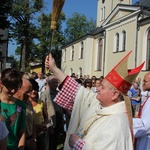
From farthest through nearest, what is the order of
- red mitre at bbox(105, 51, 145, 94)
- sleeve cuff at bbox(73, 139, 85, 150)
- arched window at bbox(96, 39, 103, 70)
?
arched window at bbox(96, 39, 103, 70)
red mitre at bbox(105, 51, 145, 94)
sleeve cuff at bbox(73, 139, 85, 150)

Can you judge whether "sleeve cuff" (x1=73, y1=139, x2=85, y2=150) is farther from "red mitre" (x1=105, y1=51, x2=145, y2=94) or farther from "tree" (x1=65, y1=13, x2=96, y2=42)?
"tree" (x1=65, y1=13, x2=96, y2=42)

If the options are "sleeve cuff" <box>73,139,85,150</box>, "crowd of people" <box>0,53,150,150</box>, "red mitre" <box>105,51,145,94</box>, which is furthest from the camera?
"red mitre" <box>105,51,145,94</box>

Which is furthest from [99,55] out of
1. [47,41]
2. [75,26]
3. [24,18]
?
[75,26]

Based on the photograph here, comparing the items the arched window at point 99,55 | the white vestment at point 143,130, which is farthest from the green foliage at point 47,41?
the white vestment at point 143,130

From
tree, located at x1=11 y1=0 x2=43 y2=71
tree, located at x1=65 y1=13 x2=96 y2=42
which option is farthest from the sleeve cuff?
tree, located at x1=65 y1=13 x2=96 y2=42

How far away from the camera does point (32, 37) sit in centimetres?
3666

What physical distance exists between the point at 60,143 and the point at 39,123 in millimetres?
2931

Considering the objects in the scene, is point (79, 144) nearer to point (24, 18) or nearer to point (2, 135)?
point (2, 135)

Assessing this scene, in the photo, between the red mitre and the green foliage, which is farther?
the green foliage

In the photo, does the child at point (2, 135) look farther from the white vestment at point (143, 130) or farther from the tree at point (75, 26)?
the tree at point (75, 26)

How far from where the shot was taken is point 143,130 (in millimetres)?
3664

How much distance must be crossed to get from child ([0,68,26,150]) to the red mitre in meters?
1.01

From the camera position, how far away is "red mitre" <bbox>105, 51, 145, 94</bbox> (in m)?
2.64

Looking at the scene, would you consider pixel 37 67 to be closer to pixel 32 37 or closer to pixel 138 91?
pixel 32 37
